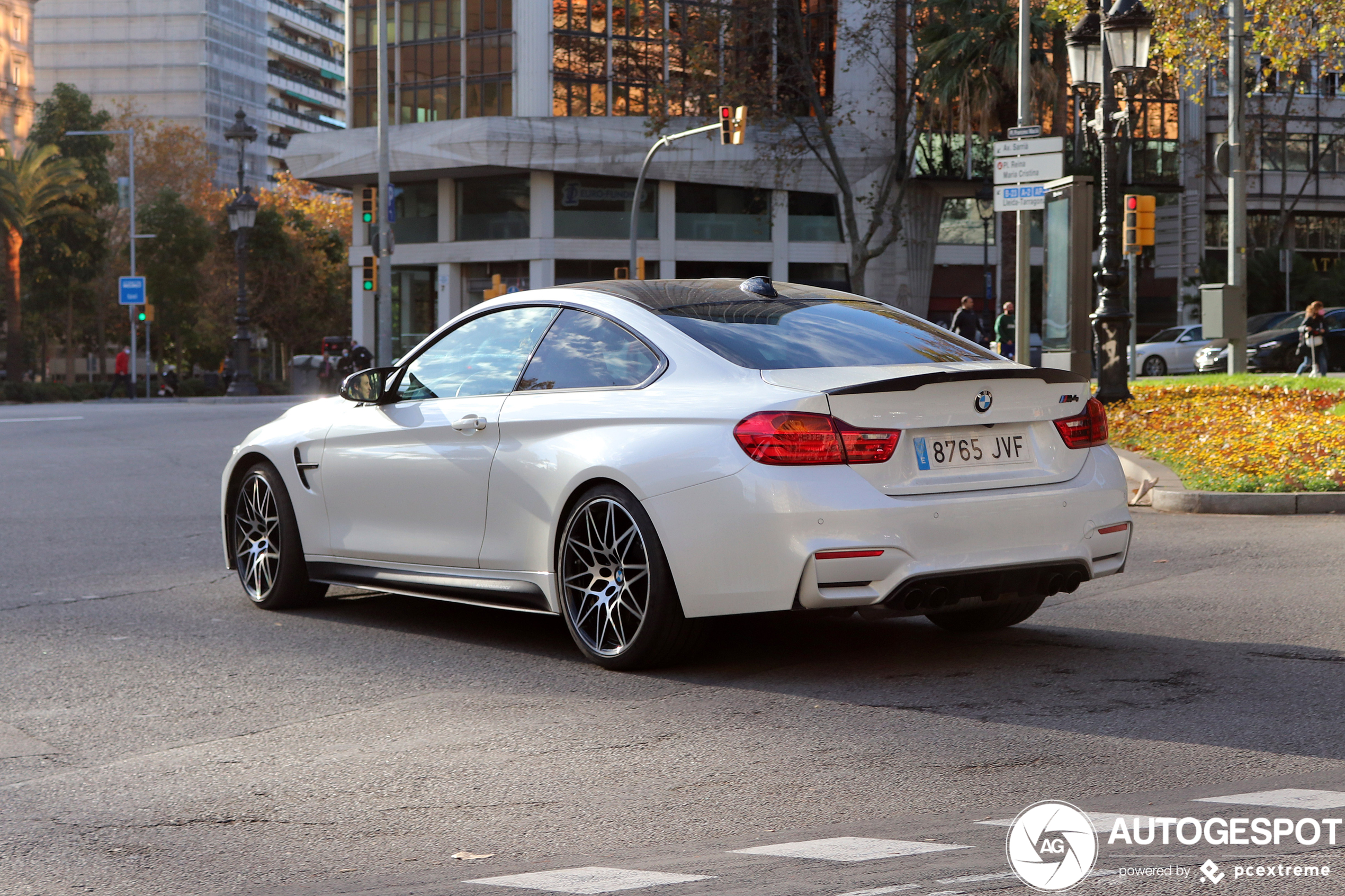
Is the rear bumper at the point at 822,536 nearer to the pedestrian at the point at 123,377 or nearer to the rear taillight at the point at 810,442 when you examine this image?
the rear taillight at the point at 810,442

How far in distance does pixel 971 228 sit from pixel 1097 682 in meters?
63.7

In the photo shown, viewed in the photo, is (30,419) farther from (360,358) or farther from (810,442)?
(810,442)

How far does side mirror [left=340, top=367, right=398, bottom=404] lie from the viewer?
7.31m

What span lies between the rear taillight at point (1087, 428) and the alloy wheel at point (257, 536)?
3688mm

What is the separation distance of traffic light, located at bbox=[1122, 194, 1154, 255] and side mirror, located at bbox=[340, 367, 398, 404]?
63.6ft

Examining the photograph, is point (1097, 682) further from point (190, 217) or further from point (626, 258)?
point (190, 217)

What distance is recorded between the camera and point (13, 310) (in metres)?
53.8

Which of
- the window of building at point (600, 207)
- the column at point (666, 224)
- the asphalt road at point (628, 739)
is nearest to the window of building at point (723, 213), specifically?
the column at point (666, 224)

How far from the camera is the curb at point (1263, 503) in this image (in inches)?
456

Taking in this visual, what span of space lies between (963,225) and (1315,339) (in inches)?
1418

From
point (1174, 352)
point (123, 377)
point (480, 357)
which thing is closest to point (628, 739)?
point (480, 357)

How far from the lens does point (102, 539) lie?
1080cm

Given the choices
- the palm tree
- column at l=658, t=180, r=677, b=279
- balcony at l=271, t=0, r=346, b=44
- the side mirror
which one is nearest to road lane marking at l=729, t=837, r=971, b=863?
the side mirror

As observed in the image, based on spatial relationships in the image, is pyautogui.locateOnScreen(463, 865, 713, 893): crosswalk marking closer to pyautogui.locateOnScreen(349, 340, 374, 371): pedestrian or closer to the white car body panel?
the white car body panel
